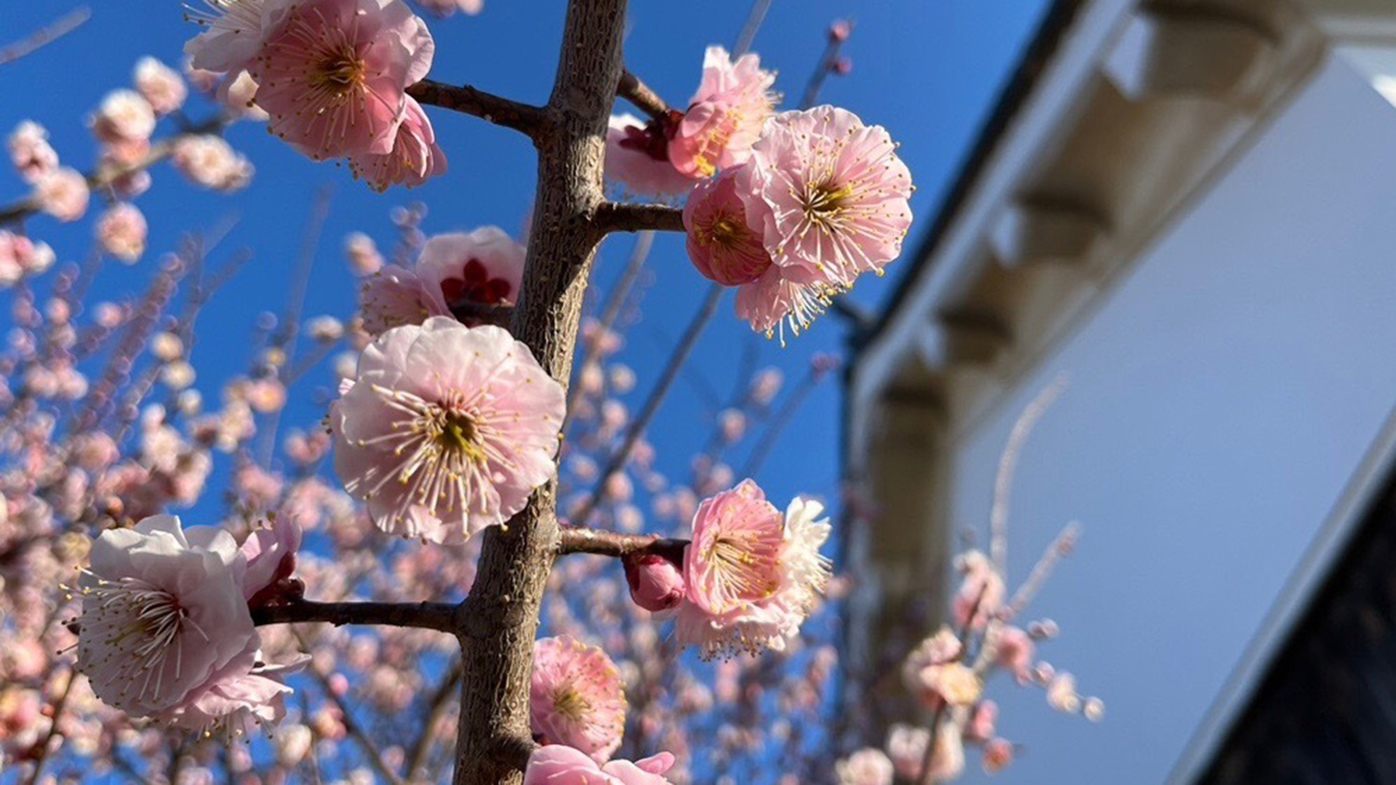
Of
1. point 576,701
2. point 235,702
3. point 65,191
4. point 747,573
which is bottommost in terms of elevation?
point 235,702

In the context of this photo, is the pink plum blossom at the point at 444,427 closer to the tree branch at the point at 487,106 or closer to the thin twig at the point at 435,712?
the tree branch at the point at 487,106

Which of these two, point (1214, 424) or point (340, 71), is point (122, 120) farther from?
point (1214, 424)

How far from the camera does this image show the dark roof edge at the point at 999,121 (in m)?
2.78

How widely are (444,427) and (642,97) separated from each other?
30cm

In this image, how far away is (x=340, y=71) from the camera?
0.63 metres

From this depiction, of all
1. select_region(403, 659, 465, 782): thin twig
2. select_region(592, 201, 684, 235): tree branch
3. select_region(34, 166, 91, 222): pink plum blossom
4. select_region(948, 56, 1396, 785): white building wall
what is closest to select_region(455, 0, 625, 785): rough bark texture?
select_region(592, 201, 684, 235): tree branch

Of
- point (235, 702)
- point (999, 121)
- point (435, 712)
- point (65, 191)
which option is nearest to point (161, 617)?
point (235, 702)

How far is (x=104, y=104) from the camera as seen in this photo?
1.90m

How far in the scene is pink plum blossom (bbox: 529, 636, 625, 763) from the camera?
64cm

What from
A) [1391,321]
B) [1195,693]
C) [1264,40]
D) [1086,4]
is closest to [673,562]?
[1391,321]

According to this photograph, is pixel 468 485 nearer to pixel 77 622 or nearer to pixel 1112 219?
pixel 77 622

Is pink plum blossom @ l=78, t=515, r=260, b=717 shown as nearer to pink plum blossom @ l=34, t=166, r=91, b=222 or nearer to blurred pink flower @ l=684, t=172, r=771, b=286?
blurred pink flower @ l=684, t=172, r=771, b=286

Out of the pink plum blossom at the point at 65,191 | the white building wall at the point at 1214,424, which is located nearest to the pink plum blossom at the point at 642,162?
the pink plum blossom at the point at 65,191

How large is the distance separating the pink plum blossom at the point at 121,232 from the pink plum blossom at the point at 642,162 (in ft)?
5.54
